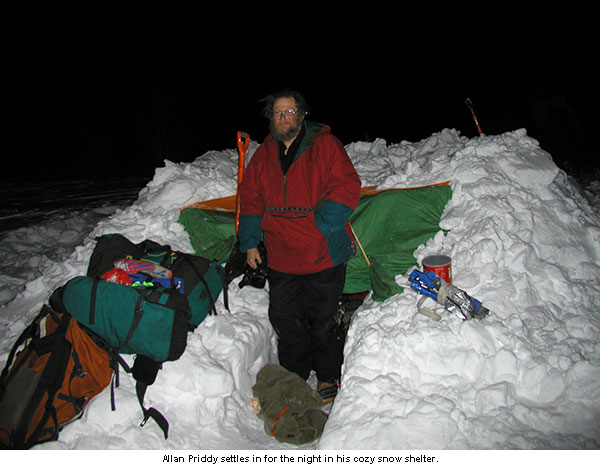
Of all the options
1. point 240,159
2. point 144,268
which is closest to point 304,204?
point 240,159

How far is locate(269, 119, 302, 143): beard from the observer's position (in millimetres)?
2982

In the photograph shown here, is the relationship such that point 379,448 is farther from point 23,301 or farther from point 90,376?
point 23,301

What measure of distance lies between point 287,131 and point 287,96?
0.91ft

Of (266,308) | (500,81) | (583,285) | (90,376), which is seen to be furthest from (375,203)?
(500,81)

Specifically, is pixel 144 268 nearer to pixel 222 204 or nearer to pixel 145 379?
pixel 145 379

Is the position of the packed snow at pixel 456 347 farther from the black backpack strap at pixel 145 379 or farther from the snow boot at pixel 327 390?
the snow boot at pixel 327 390

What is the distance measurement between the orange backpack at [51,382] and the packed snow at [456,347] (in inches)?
5.9

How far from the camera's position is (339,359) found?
11.2ft

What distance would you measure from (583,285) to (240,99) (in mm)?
36091

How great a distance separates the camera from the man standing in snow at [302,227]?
2.93 meters

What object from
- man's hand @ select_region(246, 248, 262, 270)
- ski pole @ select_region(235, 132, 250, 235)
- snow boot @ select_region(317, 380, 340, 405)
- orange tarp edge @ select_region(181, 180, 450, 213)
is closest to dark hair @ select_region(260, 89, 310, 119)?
ski pole @ select_region(235, 132, 250, 235)

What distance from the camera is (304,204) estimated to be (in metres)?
2.98

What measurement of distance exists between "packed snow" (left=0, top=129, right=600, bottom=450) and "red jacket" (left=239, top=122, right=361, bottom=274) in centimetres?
71

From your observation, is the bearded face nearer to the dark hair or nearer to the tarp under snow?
the dark hair
